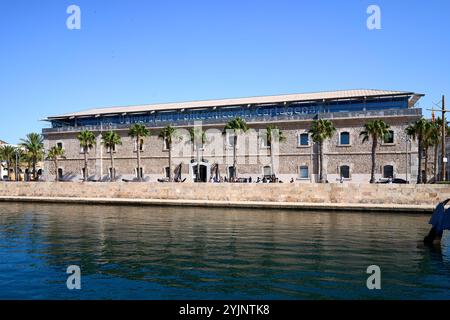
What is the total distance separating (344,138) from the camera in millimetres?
41656

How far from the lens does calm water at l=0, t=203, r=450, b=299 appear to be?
10102 mm

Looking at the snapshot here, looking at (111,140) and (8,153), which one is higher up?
(111,140)

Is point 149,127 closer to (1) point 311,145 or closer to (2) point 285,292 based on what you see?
(1) point 311,145

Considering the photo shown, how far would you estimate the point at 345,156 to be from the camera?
41.6 m

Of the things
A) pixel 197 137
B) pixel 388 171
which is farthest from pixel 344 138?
pixel 197 137

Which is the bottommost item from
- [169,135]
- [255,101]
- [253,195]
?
[253,195]

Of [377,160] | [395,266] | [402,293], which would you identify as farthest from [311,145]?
[402,293]

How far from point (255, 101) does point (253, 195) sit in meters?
17.7

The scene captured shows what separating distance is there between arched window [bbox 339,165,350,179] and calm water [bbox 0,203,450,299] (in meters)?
18.2

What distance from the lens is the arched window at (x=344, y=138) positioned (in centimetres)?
4154

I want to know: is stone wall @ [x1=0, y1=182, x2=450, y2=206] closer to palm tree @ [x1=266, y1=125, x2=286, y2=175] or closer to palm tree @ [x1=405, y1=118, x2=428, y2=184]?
palm tree @ [x1=405, y1=118, x2=428, y2=184]
